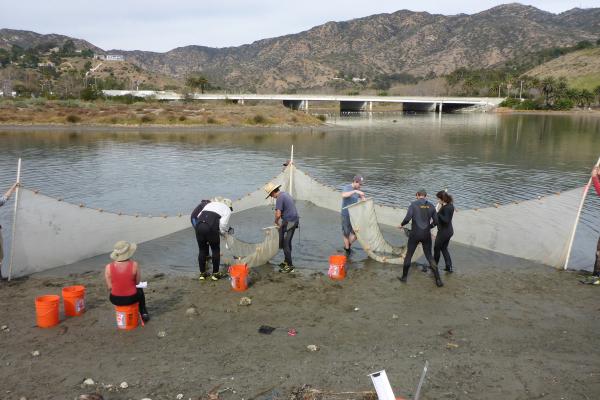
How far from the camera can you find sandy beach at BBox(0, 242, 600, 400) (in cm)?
575

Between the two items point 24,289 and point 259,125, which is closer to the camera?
point 24,289

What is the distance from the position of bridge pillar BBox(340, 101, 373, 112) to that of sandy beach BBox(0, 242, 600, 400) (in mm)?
131510

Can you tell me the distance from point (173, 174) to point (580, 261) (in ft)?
66.1

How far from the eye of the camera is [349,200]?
10984 millimetres

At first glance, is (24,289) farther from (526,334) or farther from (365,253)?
(526,334)

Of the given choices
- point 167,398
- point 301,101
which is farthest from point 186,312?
point 301,101

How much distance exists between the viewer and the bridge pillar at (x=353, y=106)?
5437 inches

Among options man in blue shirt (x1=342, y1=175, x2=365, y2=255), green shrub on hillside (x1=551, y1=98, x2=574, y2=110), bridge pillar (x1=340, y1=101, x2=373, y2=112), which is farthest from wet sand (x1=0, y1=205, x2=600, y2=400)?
bridge pillar (x1=340, y1=101, x2=373, y2=112)

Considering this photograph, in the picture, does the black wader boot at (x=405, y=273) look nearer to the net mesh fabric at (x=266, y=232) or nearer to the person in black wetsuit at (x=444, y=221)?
the person in black wetsuit at (x=444, y=221)

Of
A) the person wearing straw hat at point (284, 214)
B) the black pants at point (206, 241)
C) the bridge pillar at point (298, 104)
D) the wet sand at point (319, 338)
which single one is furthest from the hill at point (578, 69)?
the black pants at point (206, 241)

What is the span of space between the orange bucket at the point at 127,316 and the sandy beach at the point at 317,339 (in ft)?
0.47

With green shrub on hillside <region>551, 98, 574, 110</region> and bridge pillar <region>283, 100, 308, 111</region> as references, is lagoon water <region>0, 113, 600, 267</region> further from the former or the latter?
bridge pillar <region>283, 100, 308, 111</region>

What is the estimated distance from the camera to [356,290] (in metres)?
8.89

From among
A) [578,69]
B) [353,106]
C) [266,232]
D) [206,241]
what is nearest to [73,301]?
[206,241]
